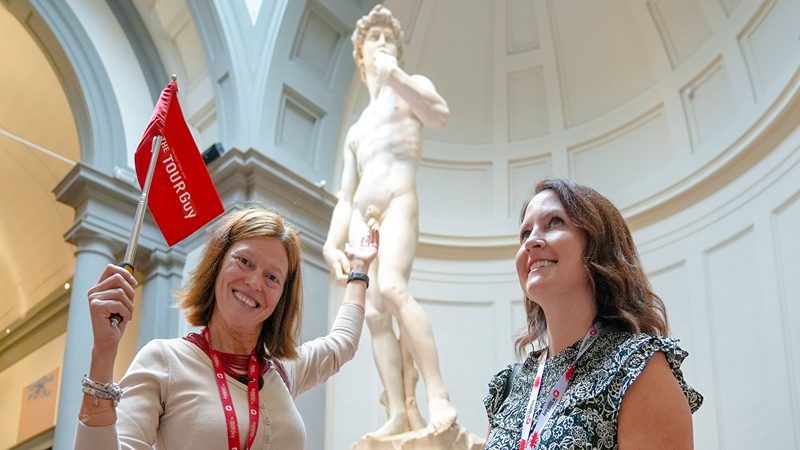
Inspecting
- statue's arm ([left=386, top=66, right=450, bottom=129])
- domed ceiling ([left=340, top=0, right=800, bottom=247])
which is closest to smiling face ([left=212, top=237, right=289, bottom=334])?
statue's arm ([left=386, top=66, right=450, bottom=129])

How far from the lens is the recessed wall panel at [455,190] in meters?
7.53

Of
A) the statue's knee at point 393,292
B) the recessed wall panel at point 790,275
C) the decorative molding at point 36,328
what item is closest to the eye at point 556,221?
the statue's knee at point 393,292

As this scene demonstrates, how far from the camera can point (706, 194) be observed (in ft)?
20.7

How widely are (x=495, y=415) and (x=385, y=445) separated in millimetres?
2262

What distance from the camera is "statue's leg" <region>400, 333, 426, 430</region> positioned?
4.16 meters

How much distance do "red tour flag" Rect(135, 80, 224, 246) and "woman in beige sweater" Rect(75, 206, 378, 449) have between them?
49 cm

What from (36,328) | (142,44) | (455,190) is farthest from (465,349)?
(36,328)

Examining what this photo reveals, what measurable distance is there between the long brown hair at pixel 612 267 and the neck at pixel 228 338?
2.35 ft

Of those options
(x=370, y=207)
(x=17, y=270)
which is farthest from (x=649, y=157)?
(x=17, y=270)

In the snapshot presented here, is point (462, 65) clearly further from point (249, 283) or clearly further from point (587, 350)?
point (587, 350)

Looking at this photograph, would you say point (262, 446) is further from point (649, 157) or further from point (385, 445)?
point (649, 157)

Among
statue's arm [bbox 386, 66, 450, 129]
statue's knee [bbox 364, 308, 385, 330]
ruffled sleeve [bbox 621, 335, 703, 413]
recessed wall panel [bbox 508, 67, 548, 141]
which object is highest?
recessed wall panel [bbox 508, 67, 548, 141]

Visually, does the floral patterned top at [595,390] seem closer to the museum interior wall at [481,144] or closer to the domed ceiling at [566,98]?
the museum interior wall at [481,144]

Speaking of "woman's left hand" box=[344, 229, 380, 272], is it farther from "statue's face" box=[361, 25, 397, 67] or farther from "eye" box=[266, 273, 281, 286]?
"statue's face" box=[361, 25, 397, 67]
